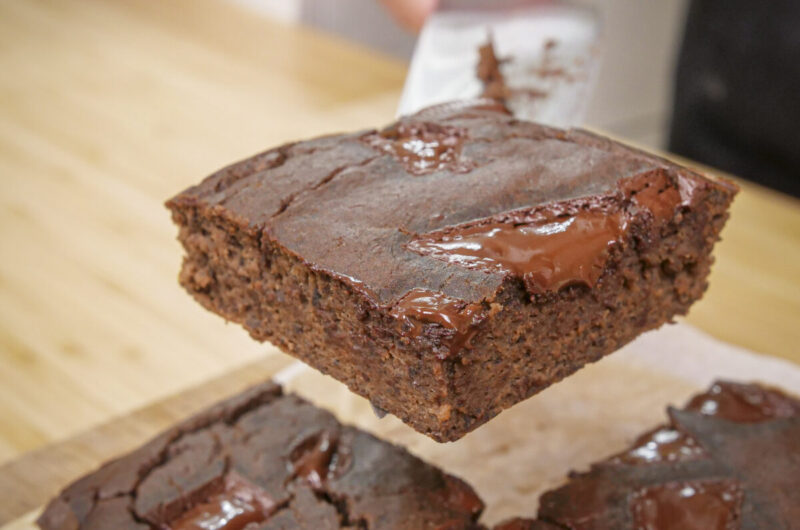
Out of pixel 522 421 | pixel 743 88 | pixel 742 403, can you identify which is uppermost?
pixel 743 88

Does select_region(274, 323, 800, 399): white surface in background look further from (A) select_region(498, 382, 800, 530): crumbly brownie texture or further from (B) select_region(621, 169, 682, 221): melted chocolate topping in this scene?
(B) select_region(621, 169, 682, 221): melted chocolate topping

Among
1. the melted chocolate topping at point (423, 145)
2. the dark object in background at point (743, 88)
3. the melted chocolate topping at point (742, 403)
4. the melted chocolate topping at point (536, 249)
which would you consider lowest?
the melted chocolate topping at point (742, 403)

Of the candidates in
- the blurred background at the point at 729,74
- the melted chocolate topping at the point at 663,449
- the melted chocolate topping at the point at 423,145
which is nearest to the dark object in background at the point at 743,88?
the blurred background at the point at 729,74

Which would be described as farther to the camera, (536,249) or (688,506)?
(688,506)

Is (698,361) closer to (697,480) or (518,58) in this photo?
(697,480)

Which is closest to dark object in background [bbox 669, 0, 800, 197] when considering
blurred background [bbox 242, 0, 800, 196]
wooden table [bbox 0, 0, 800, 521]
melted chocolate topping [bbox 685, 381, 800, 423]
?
blurred background [bbox 242, 0, 800, 196]

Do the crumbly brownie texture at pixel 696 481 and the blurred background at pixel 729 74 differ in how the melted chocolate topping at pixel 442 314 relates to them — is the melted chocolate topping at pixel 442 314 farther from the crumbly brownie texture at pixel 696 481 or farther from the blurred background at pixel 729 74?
the blurred background at pixel 729 74

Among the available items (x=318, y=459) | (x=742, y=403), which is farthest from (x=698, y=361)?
(x=318, y=459)
